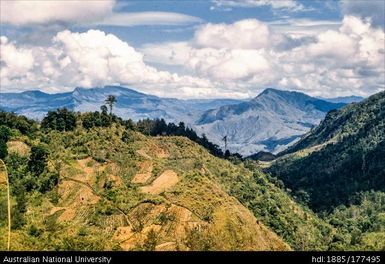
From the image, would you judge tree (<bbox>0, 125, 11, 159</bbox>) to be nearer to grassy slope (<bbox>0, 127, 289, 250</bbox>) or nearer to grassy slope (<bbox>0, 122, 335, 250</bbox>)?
grassy slope (<bbox>0, 122, 335, 250</bbox>)

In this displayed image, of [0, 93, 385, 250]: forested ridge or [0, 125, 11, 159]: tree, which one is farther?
[0, 125, 11, 159]: tree

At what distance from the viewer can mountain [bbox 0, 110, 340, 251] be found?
353 ft

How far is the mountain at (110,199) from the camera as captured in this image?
107562 mm

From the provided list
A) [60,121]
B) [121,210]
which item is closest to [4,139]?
[60,121]

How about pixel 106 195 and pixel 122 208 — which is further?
pixel 106 195

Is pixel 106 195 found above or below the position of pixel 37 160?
below

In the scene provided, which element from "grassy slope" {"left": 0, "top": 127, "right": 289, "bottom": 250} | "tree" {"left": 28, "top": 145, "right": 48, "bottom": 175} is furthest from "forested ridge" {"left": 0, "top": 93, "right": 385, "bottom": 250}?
"grassy slope" {"left": 0, "top": 127, "right": 289, "bottom": 250}

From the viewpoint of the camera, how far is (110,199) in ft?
409

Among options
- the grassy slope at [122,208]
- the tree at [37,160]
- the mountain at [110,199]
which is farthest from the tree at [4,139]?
the grassy slope at [122,208]

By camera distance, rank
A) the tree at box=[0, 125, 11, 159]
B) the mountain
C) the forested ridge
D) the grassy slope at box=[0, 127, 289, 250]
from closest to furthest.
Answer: the grassy slope at box=[0, 127, 289, 250] < the mountain < the forested ridge < the tree at box=[0, 125, 11, 159]

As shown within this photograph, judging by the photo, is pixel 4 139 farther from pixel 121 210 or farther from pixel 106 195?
pixel 121 210

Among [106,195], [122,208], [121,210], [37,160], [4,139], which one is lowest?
[121,210]

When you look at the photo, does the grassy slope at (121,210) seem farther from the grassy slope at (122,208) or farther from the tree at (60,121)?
the tree at (60,121)
